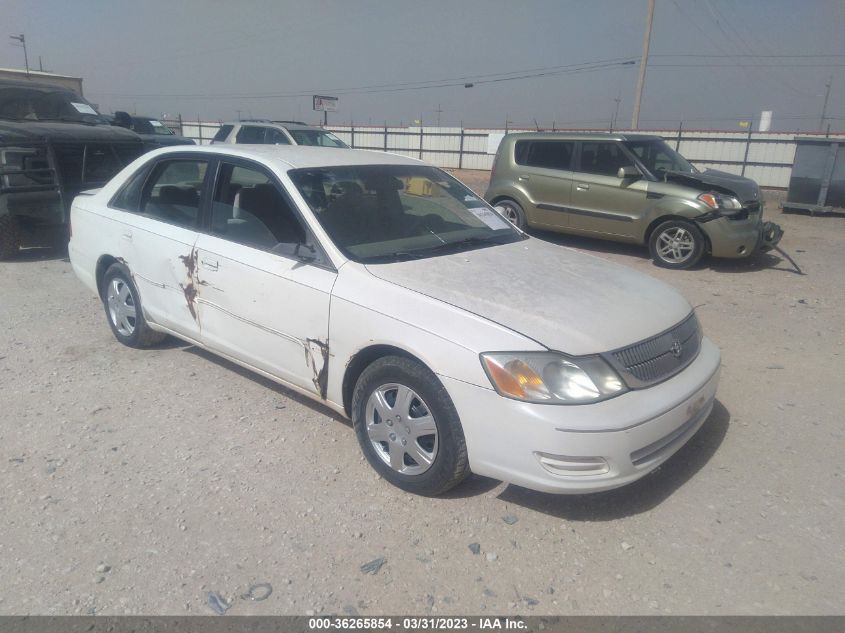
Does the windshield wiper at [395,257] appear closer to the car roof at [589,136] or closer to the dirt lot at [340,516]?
the dirt lot at [340,516]

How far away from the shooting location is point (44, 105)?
29.4ft

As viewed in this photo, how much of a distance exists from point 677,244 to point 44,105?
8.91 metres

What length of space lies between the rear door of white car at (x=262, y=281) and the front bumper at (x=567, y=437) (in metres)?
0.99

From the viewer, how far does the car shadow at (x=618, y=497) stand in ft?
10.00

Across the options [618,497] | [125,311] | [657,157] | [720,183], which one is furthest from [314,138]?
[618,497]

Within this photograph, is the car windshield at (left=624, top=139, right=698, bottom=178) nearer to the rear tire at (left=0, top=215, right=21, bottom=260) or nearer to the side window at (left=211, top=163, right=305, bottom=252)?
the side window at (left=211, top=163, right=305, bottom=252)

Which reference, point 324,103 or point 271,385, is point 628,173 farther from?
point 324,103

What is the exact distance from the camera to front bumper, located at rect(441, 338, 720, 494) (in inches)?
104

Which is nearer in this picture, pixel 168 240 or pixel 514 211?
pixel 168 240

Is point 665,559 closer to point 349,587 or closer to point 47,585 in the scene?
point 349,587

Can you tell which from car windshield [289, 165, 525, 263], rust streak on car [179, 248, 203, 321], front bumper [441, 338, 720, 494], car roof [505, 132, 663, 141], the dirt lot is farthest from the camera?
car roof [505, 132, 663, 141]

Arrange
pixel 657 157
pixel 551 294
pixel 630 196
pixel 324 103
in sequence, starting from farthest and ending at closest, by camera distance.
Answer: pixel 324 103 < pixel 657 157 < pixel 630 196 < pixel 551 294

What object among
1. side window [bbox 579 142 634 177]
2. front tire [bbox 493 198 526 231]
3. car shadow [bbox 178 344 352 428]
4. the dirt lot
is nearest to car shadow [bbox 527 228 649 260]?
front tire [bbox 493 198 526 231]

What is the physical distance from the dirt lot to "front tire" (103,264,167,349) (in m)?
0.34
